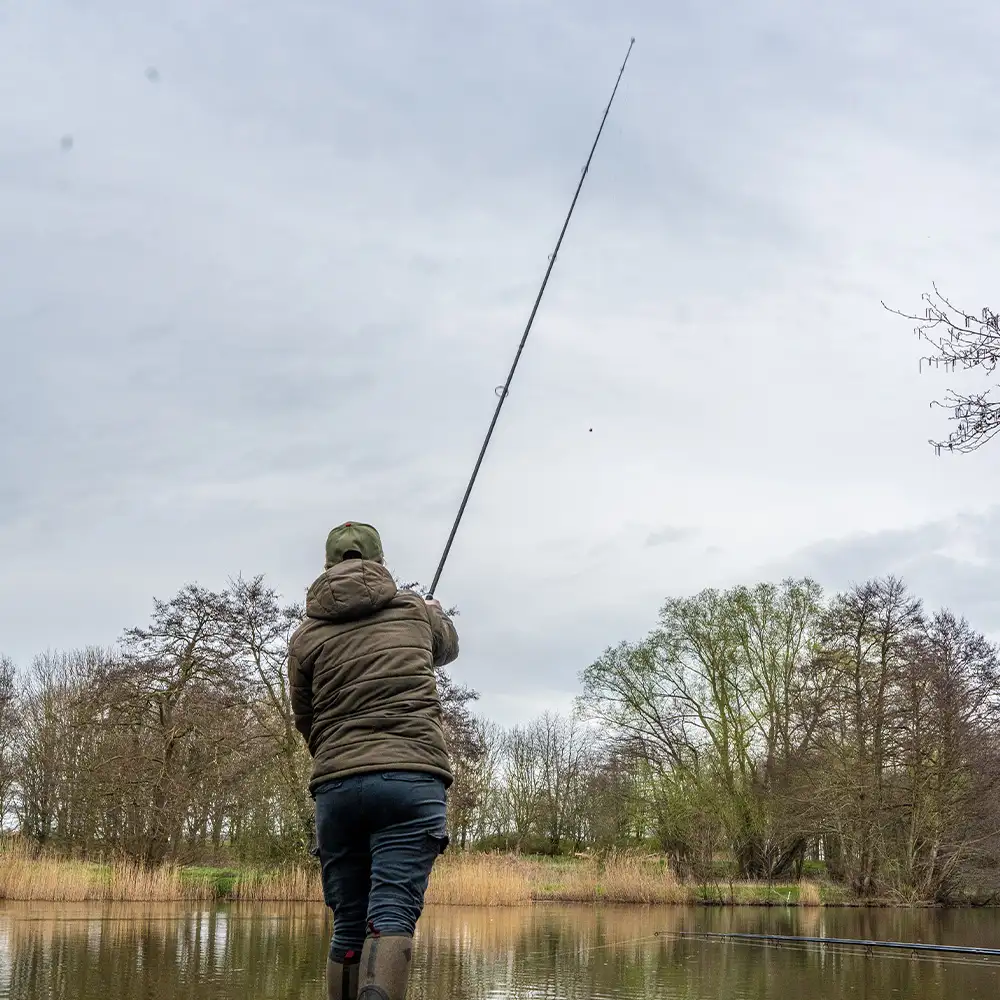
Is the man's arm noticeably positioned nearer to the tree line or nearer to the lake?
the lake

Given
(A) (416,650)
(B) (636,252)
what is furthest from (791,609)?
(A) (416,650)

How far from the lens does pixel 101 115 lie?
39.2 feet

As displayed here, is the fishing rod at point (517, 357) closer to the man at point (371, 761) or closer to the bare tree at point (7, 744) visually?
the man at point (371, 761)

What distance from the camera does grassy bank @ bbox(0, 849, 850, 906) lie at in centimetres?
1581

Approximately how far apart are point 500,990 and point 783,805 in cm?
2410

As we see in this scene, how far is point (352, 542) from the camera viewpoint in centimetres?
360

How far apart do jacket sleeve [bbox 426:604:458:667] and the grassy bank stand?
554 inches

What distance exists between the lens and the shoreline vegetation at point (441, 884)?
1584 centimetres

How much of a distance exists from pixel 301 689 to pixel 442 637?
1.55 ft

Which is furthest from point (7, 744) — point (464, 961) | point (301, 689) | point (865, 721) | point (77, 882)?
point (301, 689)

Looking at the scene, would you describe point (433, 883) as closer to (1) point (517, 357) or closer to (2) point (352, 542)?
(1) point (517, 357)

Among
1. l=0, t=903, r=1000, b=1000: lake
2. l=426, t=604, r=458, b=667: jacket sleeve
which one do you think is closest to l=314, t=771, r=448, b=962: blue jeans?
l=426, t=604, r=458, b=667: jacket sleeve

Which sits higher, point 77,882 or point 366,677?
point 366,677

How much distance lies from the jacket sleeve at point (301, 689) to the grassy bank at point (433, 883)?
13.9m
